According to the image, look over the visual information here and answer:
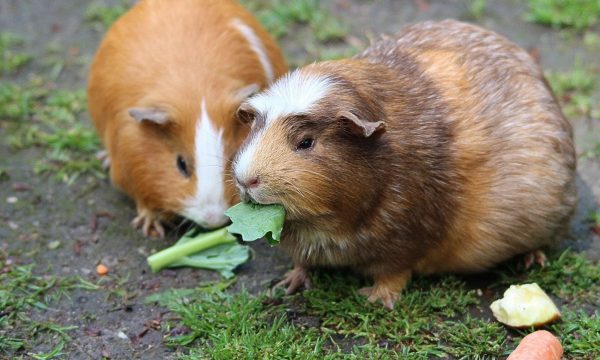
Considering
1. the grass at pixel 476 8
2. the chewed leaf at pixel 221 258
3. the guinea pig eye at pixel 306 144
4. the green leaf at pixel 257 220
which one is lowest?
the chewed leaf at pixel 221 258

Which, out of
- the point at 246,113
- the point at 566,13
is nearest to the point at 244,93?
the point at 246,113

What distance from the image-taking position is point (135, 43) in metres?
4.92

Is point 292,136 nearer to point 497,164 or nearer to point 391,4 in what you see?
point 497,164

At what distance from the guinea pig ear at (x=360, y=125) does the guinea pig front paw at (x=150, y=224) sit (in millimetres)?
1748

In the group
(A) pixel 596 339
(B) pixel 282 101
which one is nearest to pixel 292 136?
(B) pixel 282 101

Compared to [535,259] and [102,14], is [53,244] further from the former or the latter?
[102,14]

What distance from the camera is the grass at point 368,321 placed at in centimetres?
387

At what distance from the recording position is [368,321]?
4.07 meters

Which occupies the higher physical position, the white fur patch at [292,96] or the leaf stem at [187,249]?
the white fur patch at [292,96]

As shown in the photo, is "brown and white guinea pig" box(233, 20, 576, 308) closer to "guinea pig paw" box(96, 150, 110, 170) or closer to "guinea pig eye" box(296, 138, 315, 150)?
"guinea pig eye" box(296, 138, 315, 150)

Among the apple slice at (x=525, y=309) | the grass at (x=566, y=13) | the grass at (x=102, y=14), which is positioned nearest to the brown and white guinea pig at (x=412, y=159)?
the apple slice at (x=525, y=309)

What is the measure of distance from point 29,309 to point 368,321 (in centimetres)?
174

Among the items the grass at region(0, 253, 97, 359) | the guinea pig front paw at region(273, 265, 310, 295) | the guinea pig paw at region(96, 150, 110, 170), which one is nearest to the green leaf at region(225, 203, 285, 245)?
the guinea pig front paw at region(273, 265, 310, 295)

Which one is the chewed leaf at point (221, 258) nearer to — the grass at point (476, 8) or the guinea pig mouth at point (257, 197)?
the guinea pig mouth at point (257, 197)
